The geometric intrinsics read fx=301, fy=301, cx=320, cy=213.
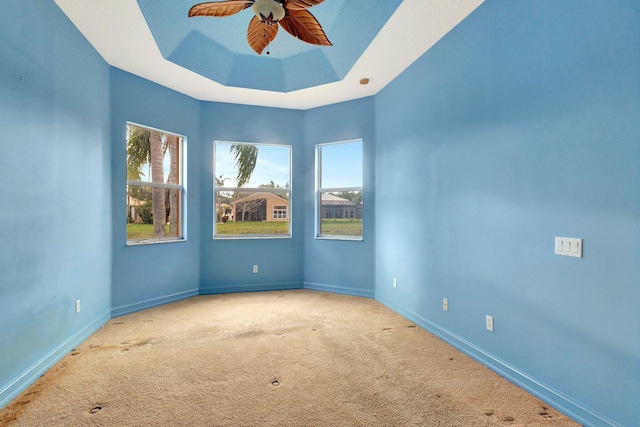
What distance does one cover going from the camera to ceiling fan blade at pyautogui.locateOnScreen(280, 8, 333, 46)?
2.14 m

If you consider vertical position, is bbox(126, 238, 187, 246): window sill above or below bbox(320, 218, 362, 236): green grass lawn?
below

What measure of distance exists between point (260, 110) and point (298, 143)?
76 cm

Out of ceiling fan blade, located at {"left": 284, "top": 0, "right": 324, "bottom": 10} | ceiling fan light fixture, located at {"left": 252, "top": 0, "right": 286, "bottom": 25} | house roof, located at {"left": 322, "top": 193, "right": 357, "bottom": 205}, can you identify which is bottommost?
house roof, located at {"left": 322, "top": 193, "right": 357, "bottom": 205}

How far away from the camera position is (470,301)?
2.57m

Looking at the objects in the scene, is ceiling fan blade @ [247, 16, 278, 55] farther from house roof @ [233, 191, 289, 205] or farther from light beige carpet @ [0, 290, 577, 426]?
light beige carpet @ [0, 290, 577, 426]

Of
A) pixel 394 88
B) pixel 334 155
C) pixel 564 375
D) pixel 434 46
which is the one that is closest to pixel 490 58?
pixel 434 46

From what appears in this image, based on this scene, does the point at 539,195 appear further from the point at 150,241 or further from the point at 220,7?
the point at 150,241

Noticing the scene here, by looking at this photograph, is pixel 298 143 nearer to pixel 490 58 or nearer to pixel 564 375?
pixel 490 58

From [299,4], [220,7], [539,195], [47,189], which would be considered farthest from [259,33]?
[539,195]

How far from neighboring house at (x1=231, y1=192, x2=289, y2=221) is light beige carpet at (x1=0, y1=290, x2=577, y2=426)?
5.85ft

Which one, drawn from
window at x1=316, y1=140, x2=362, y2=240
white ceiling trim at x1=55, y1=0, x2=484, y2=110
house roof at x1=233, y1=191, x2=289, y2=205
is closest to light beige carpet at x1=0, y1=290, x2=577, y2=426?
window at x1=316, y1=140, x2=362, y2=240

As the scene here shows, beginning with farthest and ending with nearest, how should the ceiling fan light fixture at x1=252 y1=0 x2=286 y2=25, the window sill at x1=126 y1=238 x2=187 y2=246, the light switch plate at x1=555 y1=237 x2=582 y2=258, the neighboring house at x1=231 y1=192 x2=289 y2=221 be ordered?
the neighboring house at x1=231 y1=192 x2=289 y2=221
the window sill at x1=126 y1=238 x2=187 y2=246
the ceiling fan light fixture at x1=252 y1=0 x2=286 y2=25
the light switch plate at x1=555 y1=237 x2=582 y2=258

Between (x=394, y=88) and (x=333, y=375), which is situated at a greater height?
(x=394, y=88)

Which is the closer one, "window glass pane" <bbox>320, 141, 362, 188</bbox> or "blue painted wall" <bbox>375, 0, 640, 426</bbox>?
"blue painted wall" <bbox>375, 0, 640, 426</bbox>
